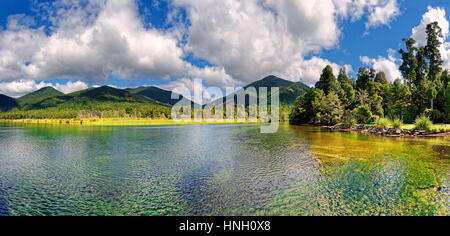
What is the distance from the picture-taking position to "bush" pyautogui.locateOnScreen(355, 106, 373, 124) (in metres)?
65.5

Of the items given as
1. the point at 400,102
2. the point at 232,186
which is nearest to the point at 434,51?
the point at 400,102

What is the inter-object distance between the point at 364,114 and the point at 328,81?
1814 inches

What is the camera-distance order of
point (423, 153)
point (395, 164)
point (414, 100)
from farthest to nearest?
point (414, 100) → point (423, 153) → point (395, 164)

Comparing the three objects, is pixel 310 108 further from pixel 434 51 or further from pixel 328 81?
pixel 434 51

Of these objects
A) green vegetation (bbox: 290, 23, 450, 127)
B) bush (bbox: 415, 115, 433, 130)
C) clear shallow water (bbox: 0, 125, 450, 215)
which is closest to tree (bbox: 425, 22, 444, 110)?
green vegetation (bbox: 290, 23, 450, 127)

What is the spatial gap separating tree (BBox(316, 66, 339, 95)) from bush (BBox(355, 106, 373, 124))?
40094mm

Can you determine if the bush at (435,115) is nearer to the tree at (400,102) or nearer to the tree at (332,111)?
the tree at (400,102)

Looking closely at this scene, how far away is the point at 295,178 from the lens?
17656 mm

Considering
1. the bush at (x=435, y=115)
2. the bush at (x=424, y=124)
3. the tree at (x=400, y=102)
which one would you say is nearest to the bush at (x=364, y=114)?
the tree at (x=400, y=102)

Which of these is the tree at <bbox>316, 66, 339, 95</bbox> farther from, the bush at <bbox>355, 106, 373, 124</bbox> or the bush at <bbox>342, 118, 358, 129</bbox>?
the bush at <bbox>355, 106, 373, 124</bbox>
